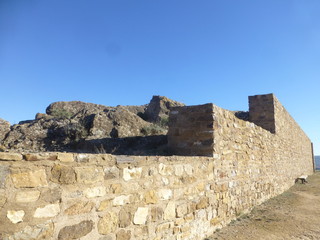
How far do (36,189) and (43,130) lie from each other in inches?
188

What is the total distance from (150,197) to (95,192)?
31.3 inches

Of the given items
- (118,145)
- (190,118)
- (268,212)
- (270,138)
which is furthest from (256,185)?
(118,145)

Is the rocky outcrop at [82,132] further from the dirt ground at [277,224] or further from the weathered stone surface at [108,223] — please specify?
the weathered stone surface at [108,223]

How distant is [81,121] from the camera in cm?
694

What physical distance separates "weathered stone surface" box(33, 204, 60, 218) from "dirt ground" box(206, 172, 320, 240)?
8.49ft

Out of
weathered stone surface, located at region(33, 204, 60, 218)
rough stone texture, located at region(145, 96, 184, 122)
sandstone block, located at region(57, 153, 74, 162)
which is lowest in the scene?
weathered stone surface, located at region(33, 204, 60, 218)

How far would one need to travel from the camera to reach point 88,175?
88.7 inches

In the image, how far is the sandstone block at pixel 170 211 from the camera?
3.06 meters

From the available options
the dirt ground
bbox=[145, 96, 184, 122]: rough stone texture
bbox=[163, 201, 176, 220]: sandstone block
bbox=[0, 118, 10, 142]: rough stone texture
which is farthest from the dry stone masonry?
bbox=[145, 96, 184, 122]: rough stone texture

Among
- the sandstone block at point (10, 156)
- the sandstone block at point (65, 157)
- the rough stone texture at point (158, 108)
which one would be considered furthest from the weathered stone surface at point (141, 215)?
the rough stone texture at point (158, 108)

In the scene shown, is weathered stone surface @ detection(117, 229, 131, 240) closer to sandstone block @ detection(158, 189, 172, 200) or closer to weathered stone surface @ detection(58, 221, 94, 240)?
weathered stone surface @ detection(58, 221, 94, 240)

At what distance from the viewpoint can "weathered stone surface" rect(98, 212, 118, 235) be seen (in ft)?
7.57

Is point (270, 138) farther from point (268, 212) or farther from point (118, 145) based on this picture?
point (118, 145)

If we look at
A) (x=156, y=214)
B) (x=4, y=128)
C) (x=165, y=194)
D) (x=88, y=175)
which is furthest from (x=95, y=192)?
(x=4, y=128)
